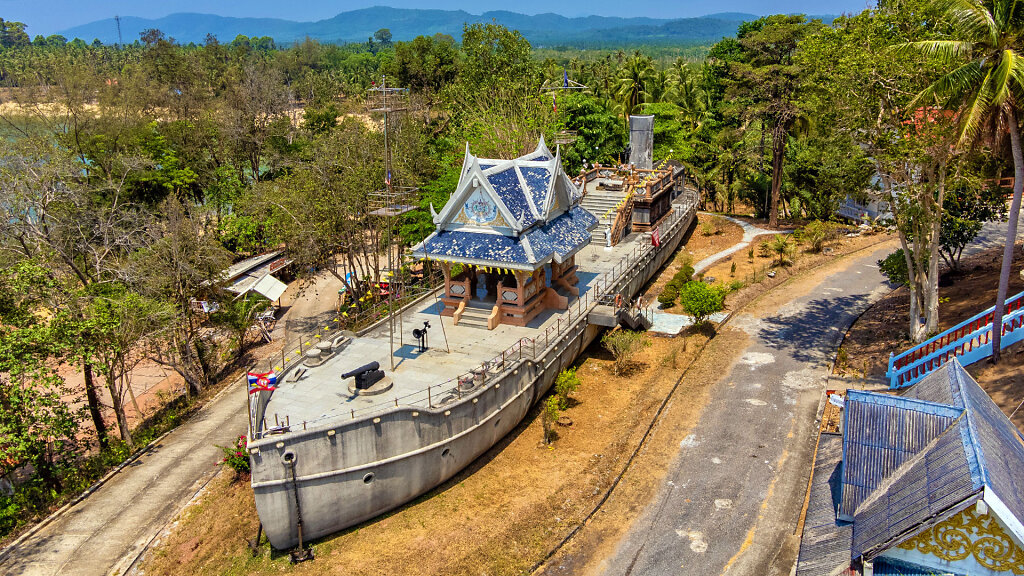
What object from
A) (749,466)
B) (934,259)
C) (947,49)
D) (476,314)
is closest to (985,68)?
(947,49)

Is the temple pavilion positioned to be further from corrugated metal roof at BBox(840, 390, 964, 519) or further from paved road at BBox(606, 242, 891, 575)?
corrugated metal roof at BBox(840, 390, 964, 519)

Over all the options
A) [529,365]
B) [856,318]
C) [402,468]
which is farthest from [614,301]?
[402,468]

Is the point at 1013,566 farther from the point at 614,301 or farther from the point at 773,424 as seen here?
the point at 614,301

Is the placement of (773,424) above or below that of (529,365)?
below

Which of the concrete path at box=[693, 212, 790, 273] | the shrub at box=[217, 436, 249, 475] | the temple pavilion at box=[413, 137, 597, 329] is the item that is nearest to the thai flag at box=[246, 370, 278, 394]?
the shrub at box=[217, 436, 249, 475]

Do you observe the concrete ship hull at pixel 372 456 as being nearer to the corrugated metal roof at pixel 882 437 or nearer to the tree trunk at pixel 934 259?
the corrugated metal roof at pixel 882 437
